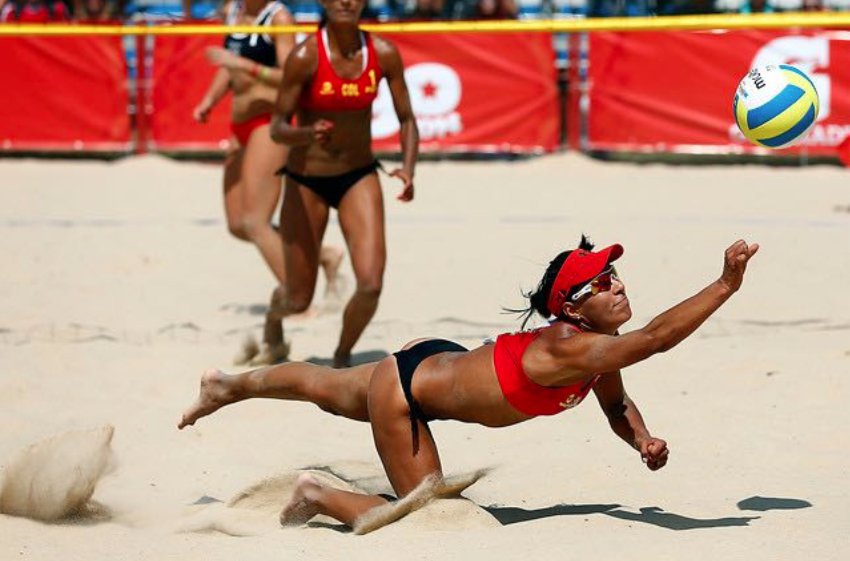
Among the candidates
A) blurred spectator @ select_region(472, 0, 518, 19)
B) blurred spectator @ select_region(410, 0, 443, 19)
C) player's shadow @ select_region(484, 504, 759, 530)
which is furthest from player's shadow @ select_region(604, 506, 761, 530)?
blurred spectator @ select_region(410, 0, 443, 19)

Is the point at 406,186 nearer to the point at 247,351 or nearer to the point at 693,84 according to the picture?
the point at 247,351

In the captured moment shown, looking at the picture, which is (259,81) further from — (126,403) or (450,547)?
(450,547)

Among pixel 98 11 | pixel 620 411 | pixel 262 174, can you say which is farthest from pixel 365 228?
pixel 98 11

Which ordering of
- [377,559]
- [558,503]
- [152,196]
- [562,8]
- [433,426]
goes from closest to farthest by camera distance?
1. [377,559]
2. [558,503]
3. [433,426]
4. [152,196]
5. [562,8]

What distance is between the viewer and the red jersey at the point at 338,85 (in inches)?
276

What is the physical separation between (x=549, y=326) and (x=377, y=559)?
0.90 m

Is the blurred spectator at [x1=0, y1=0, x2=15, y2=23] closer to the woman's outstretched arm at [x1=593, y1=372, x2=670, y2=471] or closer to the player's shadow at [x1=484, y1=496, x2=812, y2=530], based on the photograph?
the player's shadow at [x1=484, y1=496, x2=812, y2=530]

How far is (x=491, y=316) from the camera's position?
8734 mm

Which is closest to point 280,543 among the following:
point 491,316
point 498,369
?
point 498,369

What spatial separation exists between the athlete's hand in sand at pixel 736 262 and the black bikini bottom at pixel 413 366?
42.6 inches

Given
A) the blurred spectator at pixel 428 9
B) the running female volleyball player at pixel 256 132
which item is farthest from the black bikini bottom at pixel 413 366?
the blurred spectator at pixel 428 9

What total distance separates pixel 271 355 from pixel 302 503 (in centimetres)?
271

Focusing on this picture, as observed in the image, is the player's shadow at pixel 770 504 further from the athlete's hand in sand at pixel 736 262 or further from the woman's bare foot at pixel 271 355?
the woman's bare foot at pixel 271 355

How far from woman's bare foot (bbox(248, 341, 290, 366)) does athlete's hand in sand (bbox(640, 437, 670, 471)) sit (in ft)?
10.1
